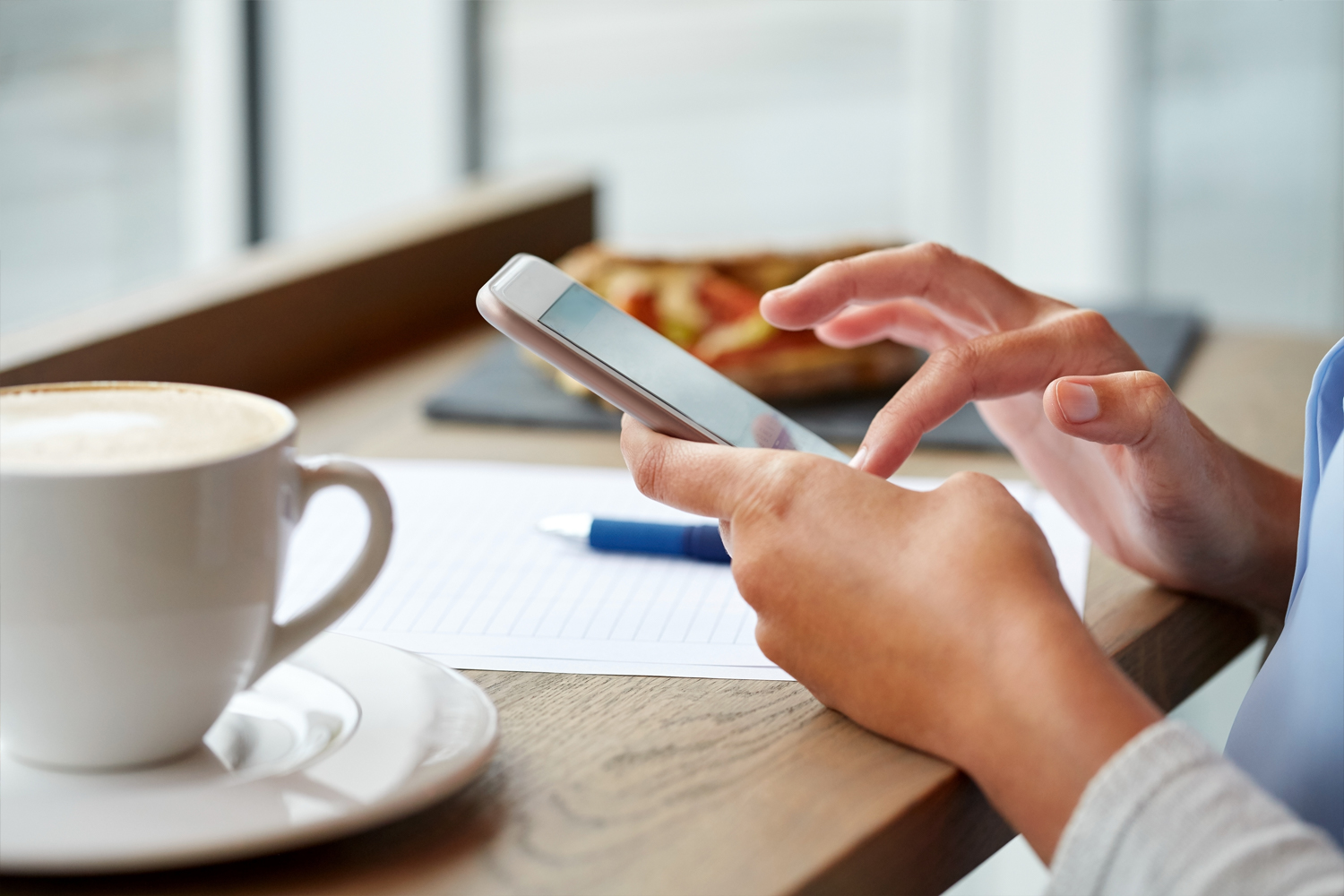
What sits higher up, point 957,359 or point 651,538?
point 957,359

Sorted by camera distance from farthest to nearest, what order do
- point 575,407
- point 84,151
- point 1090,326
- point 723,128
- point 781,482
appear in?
point 723,128
point 84,151
point 575,407
point 1090,326
point 781,482

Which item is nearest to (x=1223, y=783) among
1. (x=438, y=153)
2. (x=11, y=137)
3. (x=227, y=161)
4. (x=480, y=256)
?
(x=480, y=256)

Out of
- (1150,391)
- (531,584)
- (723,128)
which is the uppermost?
(723,128)

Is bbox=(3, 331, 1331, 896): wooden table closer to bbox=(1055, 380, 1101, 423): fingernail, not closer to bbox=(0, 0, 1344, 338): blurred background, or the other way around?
bbox=(1055, 380, 1101, 423): fingernail

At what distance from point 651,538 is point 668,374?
0.43 ft

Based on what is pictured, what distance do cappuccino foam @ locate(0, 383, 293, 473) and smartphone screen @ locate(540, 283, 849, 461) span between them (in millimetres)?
125

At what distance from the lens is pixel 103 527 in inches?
13.1

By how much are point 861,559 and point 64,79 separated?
5.66ft

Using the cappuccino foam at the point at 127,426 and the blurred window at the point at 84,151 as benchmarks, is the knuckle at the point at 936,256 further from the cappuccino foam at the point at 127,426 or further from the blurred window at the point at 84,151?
the blurred window at the point at 84,151

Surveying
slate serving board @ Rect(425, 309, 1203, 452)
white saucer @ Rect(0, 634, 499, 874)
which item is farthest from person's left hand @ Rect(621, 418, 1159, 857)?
slate serving board @ Rect(425, 309, 1203, 452)

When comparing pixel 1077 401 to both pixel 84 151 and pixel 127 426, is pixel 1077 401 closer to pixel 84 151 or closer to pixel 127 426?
pixel 127 426

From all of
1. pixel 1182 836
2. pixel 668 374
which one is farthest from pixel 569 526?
pixel 1182 836

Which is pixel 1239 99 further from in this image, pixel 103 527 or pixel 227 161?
pixel 103 527

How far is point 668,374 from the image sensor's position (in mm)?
528
